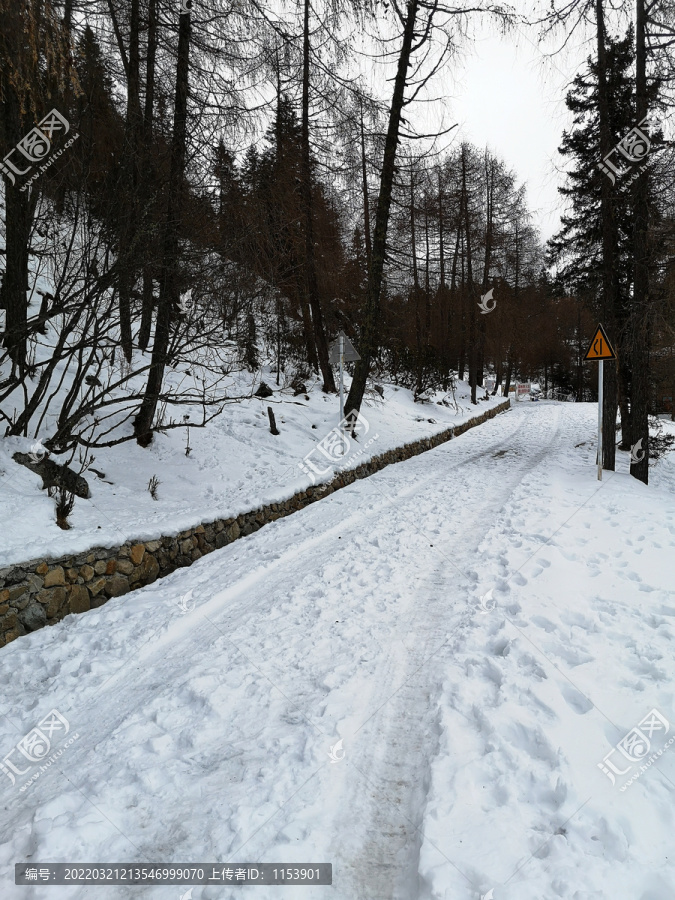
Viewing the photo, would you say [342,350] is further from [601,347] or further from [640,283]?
[640,283]

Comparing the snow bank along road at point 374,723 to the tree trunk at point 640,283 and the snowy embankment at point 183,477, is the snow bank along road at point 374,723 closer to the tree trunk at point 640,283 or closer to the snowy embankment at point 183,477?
the snowy embankment at point 183,477

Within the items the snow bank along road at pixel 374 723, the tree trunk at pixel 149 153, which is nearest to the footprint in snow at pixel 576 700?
the snow bank along road at pixel 374 723

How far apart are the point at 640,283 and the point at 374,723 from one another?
9481mm

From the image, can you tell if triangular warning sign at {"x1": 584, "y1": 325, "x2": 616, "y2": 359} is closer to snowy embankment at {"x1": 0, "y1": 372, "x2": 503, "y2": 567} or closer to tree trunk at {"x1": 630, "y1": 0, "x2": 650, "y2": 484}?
tree trunk at {"x1": 630, "y1": 0, "x2": 650, "y2": 484}

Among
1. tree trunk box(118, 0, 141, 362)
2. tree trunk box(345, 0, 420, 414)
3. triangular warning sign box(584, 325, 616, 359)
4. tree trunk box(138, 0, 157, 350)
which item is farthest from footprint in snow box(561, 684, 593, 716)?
tree trunk box(345, 0, 420, 414)

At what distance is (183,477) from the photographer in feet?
21.7

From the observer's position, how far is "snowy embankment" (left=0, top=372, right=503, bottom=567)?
428 centimetres

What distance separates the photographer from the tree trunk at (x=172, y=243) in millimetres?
5445

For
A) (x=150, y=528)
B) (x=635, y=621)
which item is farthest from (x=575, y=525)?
(x=150, y=528)

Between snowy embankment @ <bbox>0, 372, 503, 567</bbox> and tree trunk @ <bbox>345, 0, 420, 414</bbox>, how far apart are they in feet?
4.26

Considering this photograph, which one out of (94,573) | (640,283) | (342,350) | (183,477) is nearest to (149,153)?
(183,477)

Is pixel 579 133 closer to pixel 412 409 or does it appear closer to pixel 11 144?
pixel 412 409

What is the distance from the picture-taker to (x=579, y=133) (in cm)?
1267

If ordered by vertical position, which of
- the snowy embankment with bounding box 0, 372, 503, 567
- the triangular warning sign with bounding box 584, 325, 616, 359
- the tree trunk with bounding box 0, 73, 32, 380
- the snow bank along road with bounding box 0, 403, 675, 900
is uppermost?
the tree trunk with bounding box 0, 73, 32, 380
